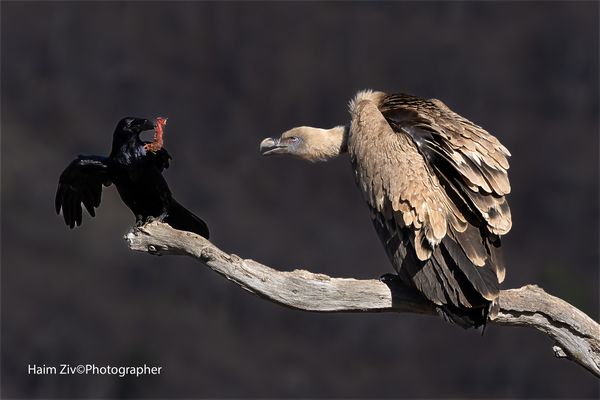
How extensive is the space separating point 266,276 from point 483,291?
4.63 feet

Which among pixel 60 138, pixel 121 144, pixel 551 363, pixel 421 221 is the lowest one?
pixel 421 221

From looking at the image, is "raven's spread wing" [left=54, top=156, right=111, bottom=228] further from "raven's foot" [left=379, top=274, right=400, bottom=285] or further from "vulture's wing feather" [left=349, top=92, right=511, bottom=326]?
"raven's foot" [left=379, top=274, right=400, bottom=285]

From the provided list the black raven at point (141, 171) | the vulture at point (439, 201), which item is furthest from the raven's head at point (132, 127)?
the vulture at point (439, 201)

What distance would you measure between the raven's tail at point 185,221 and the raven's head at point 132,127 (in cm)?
56

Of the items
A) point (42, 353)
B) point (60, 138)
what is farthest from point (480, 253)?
point (60, 138)

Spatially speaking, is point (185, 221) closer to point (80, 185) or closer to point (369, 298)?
point (80, 185)

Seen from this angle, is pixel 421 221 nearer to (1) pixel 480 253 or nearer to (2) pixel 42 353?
(1) pixel 480 253

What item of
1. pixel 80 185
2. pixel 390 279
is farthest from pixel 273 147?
pixel 390 279

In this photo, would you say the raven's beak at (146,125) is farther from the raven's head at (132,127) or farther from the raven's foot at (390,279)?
the raven's foot at (390,279)

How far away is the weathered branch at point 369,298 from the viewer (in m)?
7.76

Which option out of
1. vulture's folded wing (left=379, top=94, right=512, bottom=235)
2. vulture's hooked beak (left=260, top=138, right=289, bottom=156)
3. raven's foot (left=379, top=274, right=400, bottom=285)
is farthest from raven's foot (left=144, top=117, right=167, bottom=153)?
raven's foot (left=379, top=274, right=400, bottom=285)

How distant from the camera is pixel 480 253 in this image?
7.49m

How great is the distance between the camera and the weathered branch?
7.76 metres

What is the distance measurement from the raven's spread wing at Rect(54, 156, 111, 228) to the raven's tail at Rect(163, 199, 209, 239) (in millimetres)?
604
